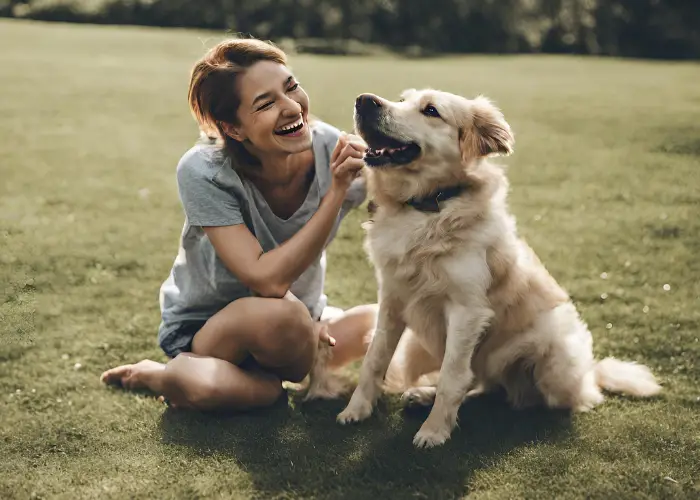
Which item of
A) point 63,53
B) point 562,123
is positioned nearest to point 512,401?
point 562,123

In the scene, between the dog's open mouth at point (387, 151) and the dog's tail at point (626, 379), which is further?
Answer: the dog's tail at point (626, 379)

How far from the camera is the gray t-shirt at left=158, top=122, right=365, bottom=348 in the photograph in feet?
9.41

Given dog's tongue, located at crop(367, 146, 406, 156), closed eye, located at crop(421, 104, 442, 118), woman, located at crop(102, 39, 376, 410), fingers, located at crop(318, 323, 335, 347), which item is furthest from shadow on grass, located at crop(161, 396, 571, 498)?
closed eye, located at crop(421, 104, 442, 118)

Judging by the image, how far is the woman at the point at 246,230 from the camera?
284cm

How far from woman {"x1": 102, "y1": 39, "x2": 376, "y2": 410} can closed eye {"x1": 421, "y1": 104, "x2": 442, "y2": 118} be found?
0.27 m

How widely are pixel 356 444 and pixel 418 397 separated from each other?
0.42 metres

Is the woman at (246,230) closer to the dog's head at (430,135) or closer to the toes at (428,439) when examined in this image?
the dog's head at (430,135)

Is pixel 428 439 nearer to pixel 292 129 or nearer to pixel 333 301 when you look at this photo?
pixel 292 129

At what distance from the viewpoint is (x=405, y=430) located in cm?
286

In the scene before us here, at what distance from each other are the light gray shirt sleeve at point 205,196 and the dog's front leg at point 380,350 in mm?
658

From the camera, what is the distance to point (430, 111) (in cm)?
286

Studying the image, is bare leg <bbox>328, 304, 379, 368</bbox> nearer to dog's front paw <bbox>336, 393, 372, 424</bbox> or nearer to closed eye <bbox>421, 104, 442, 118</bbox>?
dog's front paw <bbox>336, 393, 372, 424</bbox>

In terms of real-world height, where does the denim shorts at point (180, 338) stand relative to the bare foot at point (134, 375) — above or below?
Answer: above

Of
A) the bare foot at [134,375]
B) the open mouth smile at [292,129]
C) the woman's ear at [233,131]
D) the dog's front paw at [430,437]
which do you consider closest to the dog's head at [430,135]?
the open mouth smile at [292,129]
